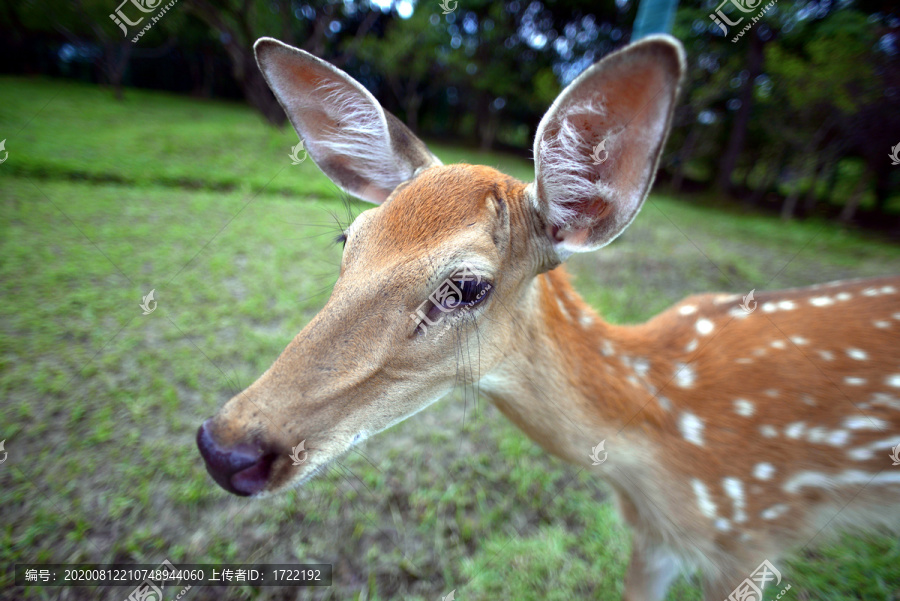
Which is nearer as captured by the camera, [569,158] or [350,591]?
[569,158]

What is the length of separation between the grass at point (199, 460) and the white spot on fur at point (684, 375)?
106cm

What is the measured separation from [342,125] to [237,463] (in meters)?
1.28

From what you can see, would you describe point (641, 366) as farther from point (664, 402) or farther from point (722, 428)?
point (722, 428)

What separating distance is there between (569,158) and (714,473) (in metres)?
1.39

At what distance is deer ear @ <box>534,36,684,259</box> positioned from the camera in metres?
0.90

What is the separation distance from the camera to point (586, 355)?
1549mm

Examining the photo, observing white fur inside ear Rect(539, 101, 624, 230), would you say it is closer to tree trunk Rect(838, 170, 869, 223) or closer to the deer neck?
the deer neck

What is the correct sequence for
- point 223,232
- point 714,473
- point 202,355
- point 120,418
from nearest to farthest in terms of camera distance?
1. point 714,473
2. point 120,418
3. point 202,355
4. point 223,232

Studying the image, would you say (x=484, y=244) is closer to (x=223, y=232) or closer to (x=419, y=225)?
(x=419, y=225)

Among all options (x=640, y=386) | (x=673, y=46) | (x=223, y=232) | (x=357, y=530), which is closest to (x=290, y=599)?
(x=357, y=530)

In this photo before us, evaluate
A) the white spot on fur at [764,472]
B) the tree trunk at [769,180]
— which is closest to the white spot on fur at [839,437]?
the white spot on fur at [764,472]

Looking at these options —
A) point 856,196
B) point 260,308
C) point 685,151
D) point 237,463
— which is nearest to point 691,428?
point 237,463

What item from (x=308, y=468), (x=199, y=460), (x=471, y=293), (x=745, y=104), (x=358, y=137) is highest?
(x=745, y=104)

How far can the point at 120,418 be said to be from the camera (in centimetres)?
241
